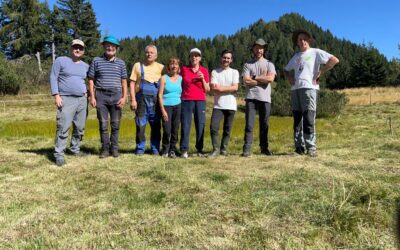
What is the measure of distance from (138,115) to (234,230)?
12.8ft

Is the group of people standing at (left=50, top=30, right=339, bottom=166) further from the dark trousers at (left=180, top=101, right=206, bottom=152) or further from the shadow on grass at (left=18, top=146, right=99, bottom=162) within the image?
the shadow on grass at (left=18, top=146, right=99, bottom=162)

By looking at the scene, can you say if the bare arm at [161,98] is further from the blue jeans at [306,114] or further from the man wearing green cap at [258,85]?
the blue jeans at [306,114]

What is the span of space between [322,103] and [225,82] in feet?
56.3

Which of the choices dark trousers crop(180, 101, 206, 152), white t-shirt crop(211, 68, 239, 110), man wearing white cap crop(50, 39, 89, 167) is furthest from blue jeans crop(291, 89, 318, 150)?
man wearing white cap crop(50, 39, 89, 167)

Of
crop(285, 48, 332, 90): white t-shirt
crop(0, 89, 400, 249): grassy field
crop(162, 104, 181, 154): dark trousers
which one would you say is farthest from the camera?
crop(162, 104, 181, 154): dark trousers

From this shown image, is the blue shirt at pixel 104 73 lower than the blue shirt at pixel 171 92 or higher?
higher

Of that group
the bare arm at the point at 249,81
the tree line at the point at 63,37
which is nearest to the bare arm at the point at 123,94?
the bare arm at the point at 249,81

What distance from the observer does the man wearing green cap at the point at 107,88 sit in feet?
20.2

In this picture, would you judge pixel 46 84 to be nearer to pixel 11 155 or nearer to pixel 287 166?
pixel 11 155

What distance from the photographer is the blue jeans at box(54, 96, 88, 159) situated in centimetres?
582

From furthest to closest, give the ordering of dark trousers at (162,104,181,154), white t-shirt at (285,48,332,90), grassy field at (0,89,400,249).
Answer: dark trousers at (162,104,181,154)
white t-shirt at (285,48,332,90)
grassy field at (0,89,400,249)

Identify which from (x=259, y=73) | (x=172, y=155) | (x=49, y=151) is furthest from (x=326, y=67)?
(x=49, y=151)

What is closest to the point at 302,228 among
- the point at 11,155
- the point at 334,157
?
the point at 334,157

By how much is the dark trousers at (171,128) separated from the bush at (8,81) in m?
35.9
